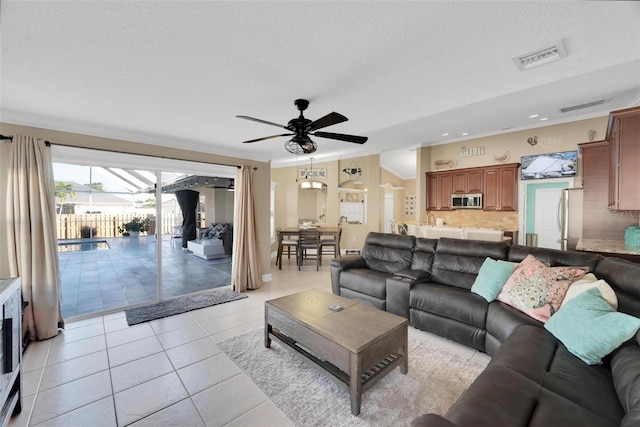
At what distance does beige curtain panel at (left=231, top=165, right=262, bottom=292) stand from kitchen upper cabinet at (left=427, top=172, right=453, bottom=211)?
449 cm

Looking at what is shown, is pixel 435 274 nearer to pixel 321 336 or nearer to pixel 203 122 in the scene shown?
pixel 321 336

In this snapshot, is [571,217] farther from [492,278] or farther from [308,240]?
[308,240]

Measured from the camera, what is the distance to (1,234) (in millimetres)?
2812

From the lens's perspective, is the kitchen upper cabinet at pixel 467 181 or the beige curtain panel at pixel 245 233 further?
the kitchen upper cabinet at pixel 467 181

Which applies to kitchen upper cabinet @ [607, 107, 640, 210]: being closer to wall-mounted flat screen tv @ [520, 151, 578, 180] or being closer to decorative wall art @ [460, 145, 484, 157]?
wall-mounted flat screen tv @ [520, 151, 578, 180]

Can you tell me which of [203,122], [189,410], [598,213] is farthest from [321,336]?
[598,213]

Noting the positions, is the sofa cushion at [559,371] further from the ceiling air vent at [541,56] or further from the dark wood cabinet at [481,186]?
the dark wood cabinet at [481,186]

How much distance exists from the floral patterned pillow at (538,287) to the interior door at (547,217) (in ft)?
10.4

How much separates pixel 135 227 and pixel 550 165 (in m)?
7.58

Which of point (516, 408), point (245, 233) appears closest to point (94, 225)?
point (245, 233)

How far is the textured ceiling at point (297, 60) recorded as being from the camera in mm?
1487

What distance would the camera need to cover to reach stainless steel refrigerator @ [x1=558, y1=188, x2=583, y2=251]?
155 inches

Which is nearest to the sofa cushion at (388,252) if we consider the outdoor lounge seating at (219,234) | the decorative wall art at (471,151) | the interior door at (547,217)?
the interior door at (547,217)

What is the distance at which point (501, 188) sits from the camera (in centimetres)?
546
